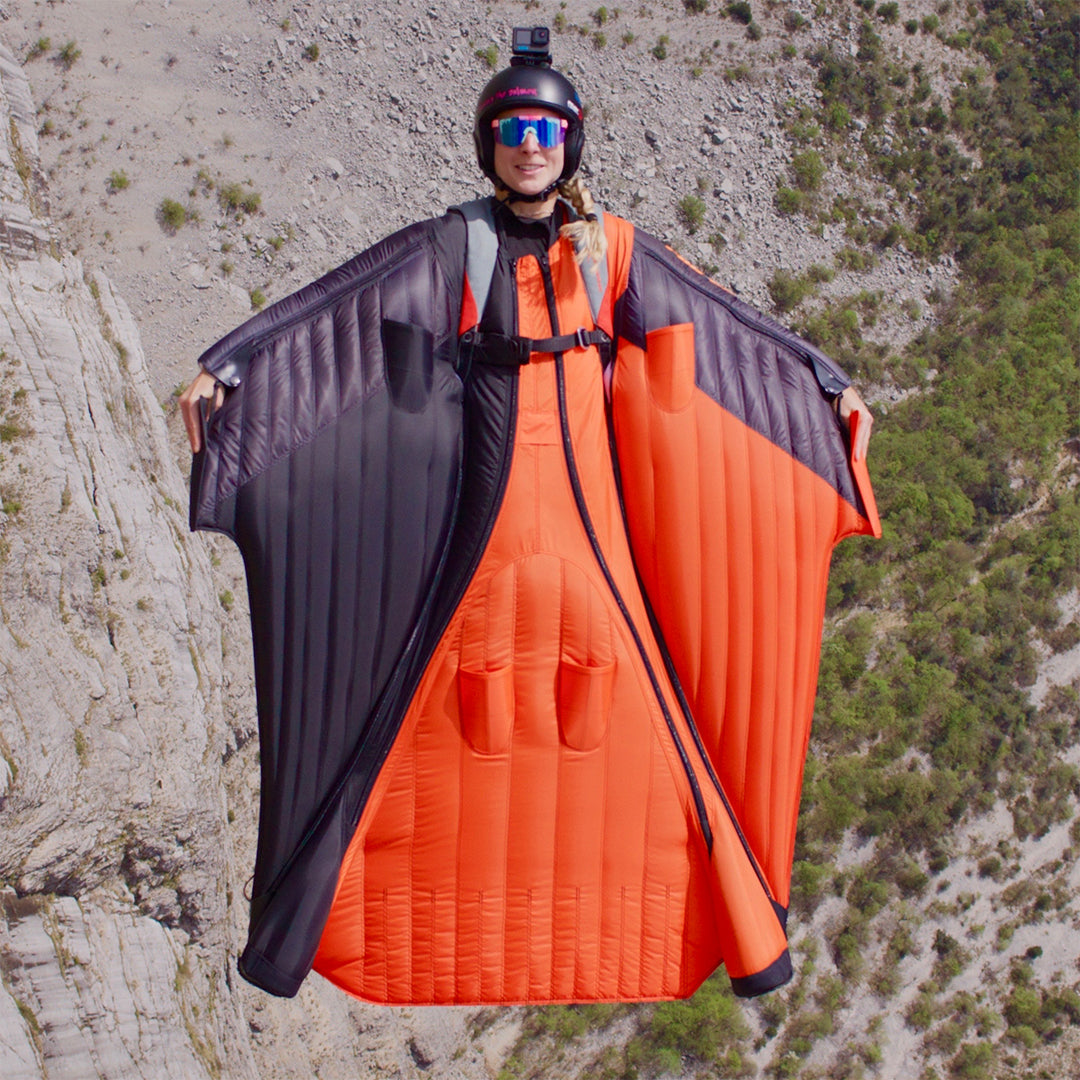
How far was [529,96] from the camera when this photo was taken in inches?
142

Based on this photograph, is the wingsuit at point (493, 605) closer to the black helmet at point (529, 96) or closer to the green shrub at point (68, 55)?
the black helmet at point (529, 96)

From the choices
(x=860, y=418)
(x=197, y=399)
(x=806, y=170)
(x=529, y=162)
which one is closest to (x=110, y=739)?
(x=197, y=399)

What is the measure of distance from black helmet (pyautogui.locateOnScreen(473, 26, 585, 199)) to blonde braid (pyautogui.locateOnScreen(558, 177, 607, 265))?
8cm

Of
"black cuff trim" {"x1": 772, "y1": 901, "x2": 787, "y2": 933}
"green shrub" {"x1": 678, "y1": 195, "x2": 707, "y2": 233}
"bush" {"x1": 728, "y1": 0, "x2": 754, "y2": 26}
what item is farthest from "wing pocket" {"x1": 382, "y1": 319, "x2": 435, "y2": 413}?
"bush" {"x1": 728, "y1": 0, "x2": 754, "y2": 26}

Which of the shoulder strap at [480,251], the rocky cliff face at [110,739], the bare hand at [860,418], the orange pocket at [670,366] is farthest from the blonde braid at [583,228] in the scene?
the rocky cliff face at [110,739]

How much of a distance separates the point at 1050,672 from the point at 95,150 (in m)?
10.8

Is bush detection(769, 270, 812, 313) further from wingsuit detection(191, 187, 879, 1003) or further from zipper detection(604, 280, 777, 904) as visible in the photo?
zipper detection(604, 280, 777, 904)

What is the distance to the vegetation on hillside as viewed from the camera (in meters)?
8.02

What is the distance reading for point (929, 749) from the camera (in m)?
8.22

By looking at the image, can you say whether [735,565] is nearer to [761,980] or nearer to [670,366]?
[670,366]

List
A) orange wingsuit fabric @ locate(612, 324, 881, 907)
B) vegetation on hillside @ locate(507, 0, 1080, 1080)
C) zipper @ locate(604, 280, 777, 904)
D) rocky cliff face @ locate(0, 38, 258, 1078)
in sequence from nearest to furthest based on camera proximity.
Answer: orange wingsuit fabric @ locate(612, 324, 881, 907), zipper @ locate(604, 280, 777, 904), rocky cliff face @ locate(0, 38, 258, 1078), vegetation on hillside @ locate(507, 0, 1080, 1080)

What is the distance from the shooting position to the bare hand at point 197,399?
377cm

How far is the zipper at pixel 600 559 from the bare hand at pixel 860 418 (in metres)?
1.44

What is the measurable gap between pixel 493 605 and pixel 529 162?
2.07 meters
